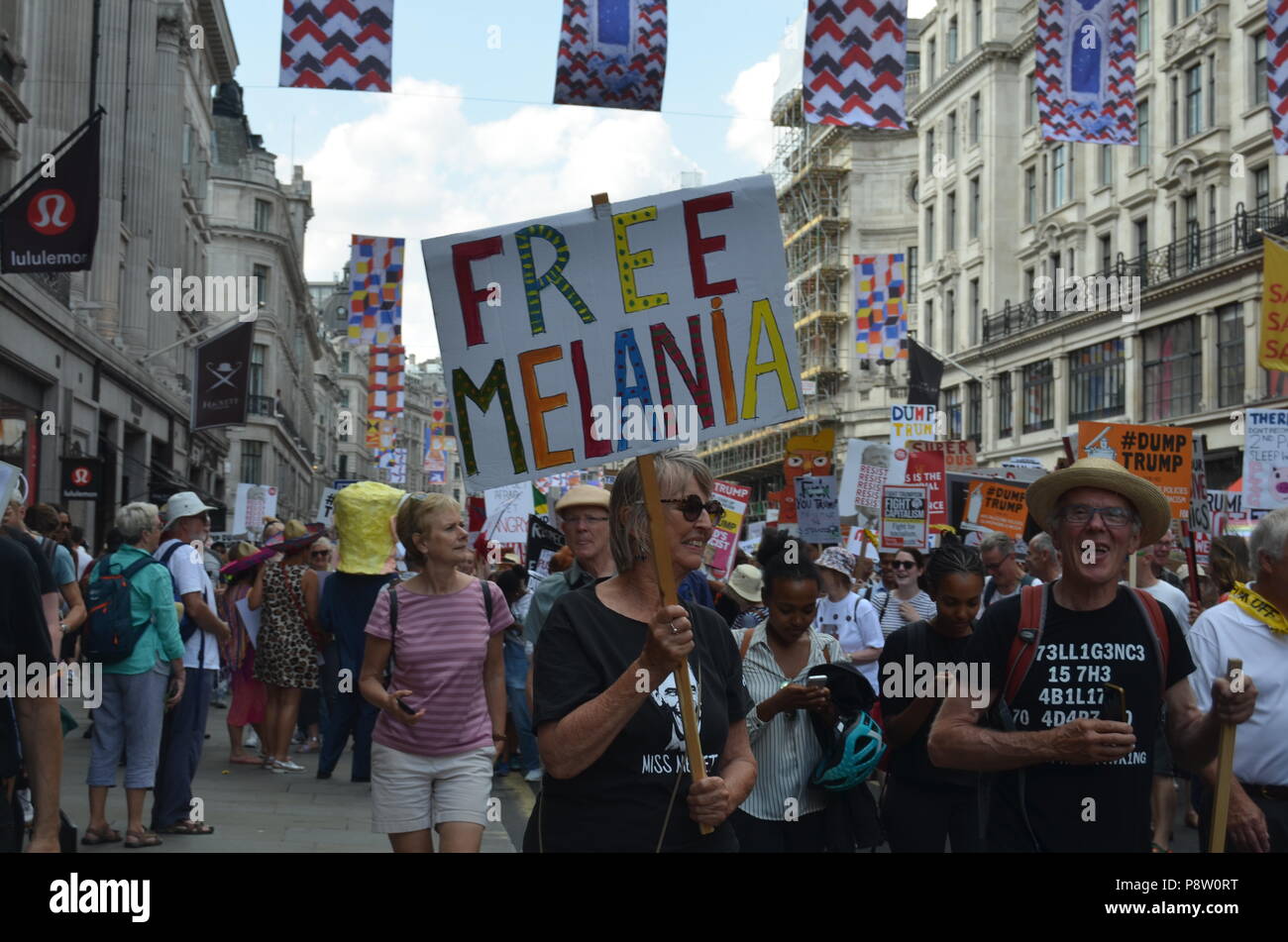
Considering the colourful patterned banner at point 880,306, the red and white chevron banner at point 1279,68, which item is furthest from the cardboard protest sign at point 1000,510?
the colourful patterned banner at point 880,306

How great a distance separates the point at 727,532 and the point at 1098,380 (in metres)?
29.6

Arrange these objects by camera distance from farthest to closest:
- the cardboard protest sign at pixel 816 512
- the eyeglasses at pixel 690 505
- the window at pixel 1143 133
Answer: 1. the window at pixel 1143 133
2. the cardboard protest sign at pixel 816 512
3. the eyeglasses at pixel 690 505

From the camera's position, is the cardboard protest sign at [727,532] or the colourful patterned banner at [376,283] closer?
the cardboard protest sign at [727,532]

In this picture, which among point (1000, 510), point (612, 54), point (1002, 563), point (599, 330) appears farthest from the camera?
point (1000, 510)

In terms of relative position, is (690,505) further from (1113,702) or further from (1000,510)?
(1000,510)

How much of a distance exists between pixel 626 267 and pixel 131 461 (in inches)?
1204

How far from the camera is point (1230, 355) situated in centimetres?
3497

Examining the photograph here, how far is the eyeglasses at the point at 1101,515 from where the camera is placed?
4223mm

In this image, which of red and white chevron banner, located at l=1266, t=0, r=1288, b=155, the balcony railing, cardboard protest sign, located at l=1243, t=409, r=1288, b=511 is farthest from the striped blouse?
the balcony railing

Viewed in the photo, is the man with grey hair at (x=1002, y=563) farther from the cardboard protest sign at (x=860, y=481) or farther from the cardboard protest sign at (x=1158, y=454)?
the cardboard protest sign at (x=860, y=481)

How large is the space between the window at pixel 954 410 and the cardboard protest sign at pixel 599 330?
50.0 meters

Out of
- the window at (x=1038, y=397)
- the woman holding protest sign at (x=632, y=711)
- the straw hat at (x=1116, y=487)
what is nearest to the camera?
the woman holding protest sign at (x=632, y=711)

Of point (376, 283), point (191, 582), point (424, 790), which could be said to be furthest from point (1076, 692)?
point (376, 283)

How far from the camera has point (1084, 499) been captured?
14.1ft
